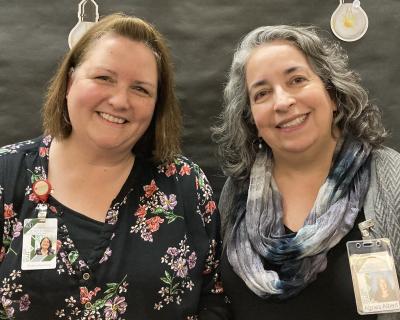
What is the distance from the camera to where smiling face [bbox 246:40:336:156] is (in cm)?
142

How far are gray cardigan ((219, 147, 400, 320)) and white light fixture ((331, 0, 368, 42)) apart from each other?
0.63 meters

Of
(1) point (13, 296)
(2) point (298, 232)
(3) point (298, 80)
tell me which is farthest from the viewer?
(3) point (298, 80)

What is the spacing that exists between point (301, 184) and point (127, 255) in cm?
62

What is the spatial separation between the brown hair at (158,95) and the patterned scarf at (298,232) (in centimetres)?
36

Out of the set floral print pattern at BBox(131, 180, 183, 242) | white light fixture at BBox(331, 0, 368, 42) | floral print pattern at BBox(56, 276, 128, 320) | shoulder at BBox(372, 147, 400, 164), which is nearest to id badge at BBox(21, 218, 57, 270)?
floral print pattern at BBox(56, 276, 128, 320)

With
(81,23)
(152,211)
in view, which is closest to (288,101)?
(152,211)

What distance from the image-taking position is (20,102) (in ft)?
5.97

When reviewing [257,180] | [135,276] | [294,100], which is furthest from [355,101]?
[135,276]

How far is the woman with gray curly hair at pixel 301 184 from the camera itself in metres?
1.32

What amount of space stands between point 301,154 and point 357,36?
0.69 metres

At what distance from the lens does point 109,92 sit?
1.34 metres

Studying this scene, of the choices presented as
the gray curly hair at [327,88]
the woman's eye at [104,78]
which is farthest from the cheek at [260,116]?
the woman's eye at [104,78]

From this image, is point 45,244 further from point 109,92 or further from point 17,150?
point 109,92

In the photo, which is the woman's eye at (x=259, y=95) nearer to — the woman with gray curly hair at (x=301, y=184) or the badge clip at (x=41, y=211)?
the woman with gray curly hair at (x=301, y=184)
